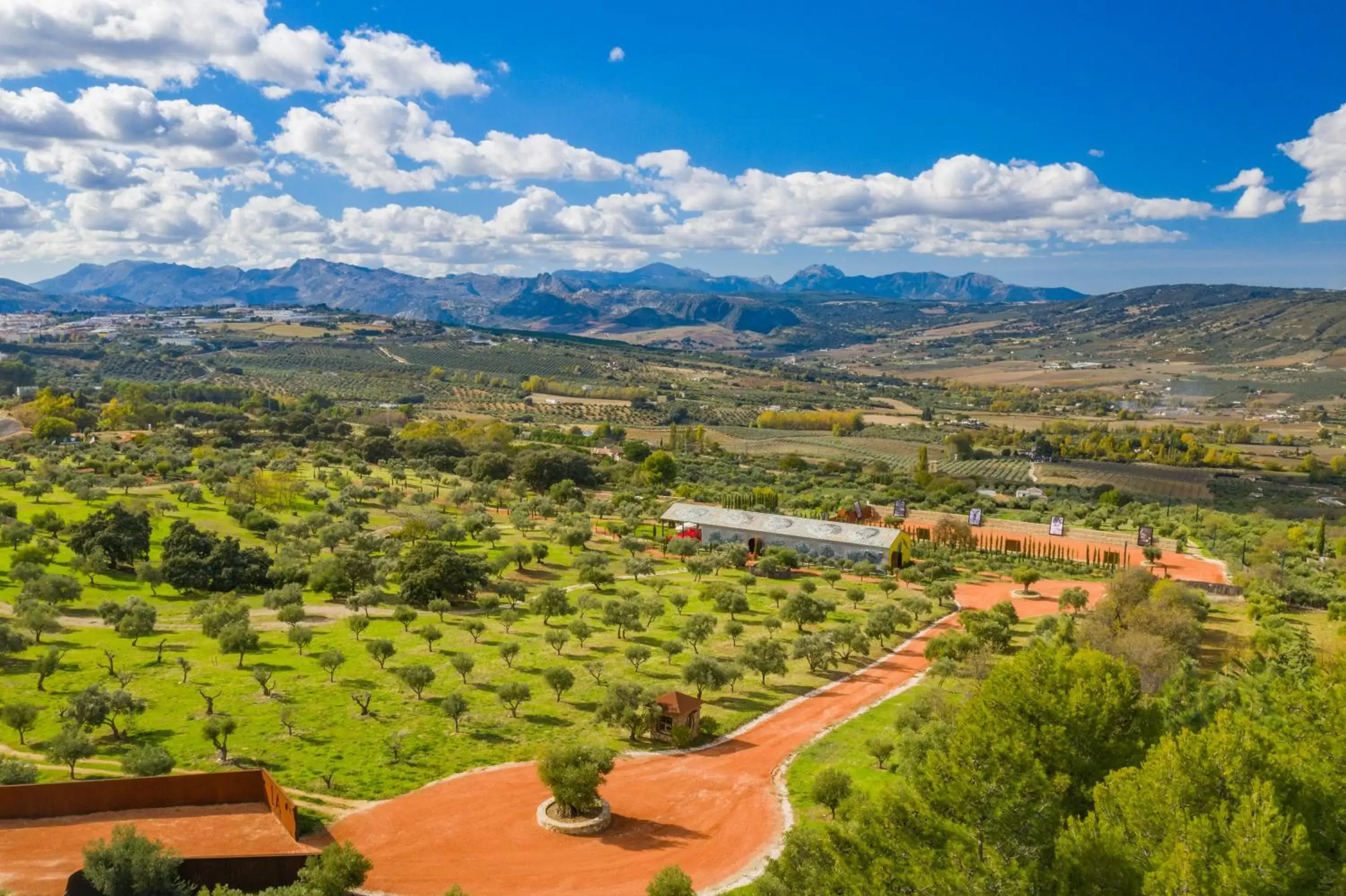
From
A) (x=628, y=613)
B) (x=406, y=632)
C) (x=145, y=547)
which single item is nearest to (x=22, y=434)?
(x=145, y=547)

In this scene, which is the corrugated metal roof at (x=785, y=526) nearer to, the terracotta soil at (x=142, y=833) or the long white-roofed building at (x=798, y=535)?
the long white-roofed building at (x=798, y=535)

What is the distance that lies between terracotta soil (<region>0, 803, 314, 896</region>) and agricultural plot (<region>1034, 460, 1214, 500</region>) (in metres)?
112

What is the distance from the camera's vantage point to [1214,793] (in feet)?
60.8

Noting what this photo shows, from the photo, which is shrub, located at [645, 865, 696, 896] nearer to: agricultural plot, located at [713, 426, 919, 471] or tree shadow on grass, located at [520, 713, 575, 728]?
tree shadow on grass, located at [520, 713, 575, 728]

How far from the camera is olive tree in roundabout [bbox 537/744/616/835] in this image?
97.5 feet

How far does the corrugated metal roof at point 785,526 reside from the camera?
245 ft

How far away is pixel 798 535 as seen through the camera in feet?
252

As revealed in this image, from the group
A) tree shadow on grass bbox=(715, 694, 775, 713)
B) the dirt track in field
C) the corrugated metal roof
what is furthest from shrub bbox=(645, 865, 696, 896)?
the corrugated metal roof

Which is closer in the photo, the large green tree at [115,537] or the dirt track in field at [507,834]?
the dirt track in field at [507,834]

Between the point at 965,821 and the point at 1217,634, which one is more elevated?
the point at 965,821

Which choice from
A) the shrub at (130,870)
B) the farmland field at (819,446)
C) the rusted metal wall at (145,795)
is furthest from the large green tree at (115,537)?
the farmland field at (819,446)

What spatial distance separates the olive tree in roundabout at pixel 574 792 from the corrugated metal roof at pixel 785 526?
46.7 metres

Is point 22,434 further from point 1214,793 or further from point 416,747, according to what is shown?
point 1214,793

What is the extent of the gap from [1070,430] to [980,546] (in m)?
109
